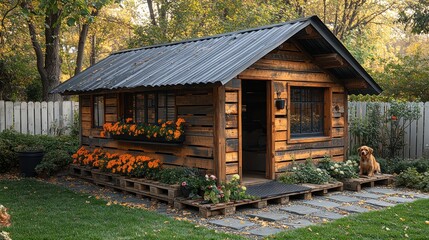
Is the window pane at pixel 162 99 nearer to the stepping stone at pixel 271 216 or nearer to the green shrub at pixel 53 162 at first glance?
the stepping stone at pixel 271 216

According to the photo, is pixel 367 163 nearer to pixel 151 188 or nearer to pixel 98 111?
pixel 151 188

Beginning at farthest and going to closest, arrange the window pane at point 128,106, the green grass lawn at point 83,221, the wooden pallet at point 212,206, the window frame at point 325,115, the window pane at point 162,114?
the window pane at point 128,106, the window frame at point 325,115, the window pane at point 162,114, the wooden pallet at point 212,206, the green grass lawn at point 83,221

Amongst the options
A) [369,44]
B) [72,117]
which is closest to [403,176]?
[72,117]

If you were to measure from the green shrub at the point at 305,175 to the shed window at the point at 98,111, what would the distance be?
4.94 meters

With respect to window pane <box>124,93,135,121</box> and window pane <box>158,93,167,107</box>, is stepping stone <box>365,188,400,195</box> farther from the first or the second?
window pane <box>124,93,135,121</box>

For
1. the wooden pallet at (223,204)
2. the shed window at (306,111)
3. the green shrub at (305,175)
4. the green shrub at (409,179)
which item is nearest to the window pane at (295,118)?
the shed window at (306,111)

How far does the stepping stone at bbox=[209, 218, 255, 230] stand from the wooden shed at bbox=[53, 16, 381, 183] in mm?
1369

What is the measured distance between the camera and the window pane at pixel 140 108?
1036 cm

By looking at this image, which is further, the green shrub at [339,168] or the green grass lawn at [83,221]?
the green shrub at [339,168]

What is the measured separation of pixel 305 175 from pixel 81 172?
5.47m

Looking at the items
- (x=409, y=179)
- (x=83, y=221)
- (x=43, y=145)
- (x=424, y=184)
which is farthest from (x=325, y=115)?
(x=43, y=145)

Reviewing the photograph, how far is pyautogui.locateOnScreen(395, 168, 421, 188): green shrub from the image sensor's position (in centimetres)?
986

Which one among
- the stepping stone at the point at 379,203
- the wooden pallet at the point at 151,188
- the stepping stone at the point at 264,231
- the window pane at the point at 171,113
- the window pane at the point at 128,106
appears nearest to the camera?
the stepping stone at the point at 264,231

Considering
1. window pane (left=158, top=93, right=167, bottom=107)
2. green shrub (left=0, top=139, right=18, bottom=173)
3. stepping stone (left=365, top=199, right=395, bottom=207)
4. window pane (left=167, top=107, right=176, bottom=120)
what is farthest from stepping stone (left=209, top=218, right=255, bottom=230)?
green shrub (left=0, top=139, right=18, bottom=173)
